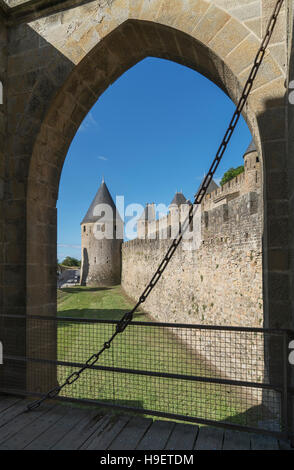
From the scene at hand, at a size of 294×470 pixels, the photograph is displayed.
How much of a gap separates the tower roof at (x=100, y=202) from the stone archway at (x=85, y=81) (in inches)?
1024

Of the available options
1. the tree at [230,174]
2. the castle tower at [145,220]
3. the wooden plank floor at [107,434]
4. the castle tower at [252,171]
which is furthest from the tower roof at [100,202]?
the wooden plank floor at [107,434]

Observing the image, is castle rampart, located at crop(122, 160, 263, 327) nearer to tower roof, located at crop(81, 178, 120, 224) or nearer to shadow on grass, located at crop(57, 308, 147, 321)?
shadow on grass, located at crop(57, 308, 147, 321)

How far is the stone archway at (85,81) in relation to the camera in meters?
2.01

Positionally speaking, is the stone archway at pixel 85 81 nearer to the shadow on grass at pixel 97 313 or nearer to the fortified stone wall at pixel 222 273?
the fortified stone wall at pixel 222 273

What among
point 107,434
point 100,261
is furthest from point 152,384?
point 100,261

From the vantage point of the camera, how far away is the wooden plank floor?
1.75 meters

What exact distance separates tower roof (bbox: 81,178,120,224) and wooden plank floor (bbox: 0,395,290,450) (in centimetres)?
2708

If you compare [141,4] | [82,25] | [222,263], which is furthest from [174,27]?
[222,263]

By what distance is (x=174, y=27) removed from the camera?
2.32m

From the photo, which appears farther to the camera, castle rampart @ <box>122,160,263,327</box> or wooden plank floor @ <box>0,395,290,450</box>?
castle rampart @ <box>122,160,263,327</box>

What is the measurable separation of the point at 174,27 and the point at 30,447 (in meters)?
3.20

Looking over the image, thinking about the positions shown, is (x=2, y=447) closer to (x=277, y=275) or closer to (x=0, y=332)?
(x=0, y=332)

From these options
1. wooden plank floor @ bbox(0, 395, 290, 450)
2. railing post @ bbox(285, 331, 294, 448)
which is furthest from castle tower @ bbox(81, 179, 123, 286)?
railing post @ bbox(285, 331, 294, 448)

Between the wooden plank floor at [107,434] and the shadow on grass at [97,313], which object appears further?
the shadow on grass at [97,313]
